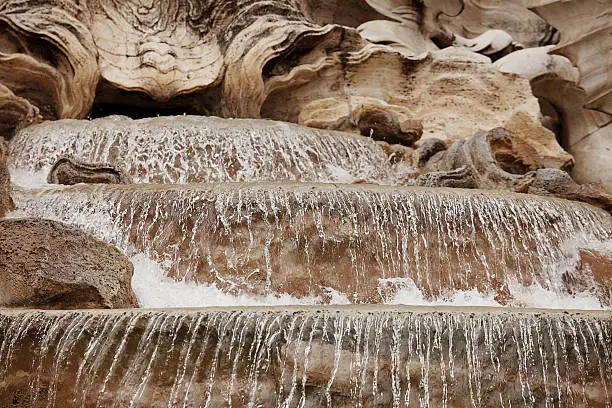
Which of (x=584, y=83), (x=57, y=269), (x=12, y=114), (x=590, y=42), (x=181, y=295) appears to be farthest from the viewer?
(x=584, y=83)

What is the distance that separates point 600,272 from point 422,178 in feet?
5.94

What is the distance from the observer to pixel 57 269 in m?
6.05

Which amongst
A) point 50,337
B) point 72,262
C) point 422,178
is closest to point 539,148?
point 422,178

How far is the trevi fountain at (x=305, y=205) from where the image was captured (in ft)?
16.9

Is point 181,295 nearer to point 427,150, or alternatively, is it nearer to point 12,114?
point 12,114

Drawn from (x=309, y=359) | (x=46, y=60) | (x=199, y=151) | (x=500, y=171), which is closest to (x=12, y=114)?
(x=46, y=60)

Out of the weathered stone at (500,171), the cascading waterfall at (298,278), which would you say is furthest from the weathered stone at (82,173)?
the weathered stone at (500,171)

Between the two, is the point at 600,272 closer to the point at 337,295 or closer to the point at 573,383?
the point at 337,295

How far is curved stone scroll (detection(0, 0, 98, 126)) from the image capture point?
10.7 metres

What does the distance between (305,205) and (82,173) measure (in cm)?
198

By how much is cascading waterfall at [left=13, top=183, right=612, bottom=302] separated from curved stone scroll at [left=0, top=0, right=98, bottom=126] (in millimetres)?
3291

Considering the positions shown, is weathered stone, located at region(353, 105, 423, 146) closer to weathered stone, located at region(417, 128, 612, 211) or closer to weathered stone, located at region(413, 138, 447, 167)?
weathered stone, located at region(413, 138, 447, 167)

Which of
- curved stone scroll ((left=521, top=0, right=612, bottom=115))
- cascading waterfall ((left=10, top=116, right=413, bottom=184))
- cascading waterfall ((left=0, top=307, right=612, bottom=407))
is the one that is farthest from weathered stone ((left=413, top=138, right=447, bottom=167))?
cascading waterfall ((left=0, top=307, right=612, bottom=407))

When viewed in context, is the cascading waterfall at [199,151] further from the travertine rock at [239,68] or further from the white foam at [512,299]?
the white foam at [512,299]
